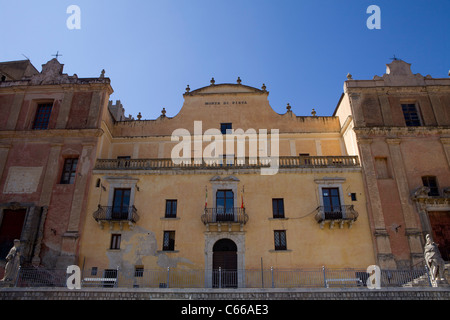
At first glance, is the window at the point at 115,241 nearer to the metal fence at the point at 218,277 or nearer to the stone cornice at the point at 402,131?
the metal fence at the point at 218,277

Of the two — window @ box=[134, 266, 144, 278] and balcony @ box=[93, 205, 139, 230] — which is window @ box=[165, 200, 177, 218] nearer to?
balcony @ box=[93, 205, 139, 230]

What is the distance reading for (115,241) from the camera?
22375 mm

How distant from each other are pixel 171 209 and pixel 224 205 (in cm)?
351

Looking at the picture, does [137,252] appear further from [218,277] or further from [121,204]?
[218,277]

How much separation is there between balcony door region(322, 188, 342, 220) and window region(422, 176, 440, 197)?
19.8 feet

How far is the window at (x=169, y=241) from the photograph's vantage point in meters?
22.1

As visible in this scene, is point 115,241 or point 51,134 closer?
point 115,241

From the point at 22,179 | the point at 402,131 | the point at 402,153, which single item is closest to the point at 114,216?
the point at 22,179

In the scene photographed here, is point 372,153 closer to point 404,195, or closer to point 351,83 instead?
point 404,195

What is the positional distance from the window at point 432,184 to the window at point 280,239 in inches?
400

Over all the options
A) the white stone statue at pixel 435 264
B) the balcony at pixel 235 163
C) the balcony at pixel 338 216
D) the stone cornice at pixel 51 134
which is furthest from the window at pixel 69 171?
the white stone statue at pixel 435 264

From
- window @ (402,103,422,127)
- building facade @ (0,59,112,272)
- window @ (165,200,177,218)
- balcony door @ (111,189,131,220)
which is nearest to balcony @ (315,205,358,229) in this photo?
window @ (402,103,422,127)

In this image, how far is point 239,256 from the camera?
21.7m
